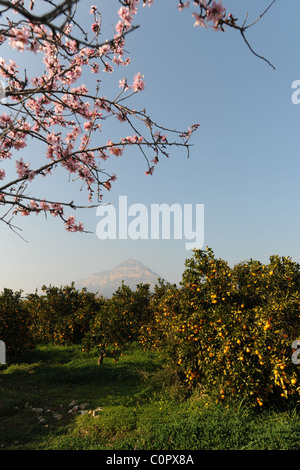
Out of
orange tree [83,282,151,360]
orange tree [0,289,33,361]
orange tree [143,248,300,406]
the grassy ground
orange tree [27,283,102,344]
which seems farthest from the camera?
orange tree [27,283,102,344]

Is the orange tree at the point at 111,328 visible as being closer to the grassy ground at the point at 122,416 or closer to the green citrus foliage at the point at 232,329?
the green citrus foliage at the point at 232,329

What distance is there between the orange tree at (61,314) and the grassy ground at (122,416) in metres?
4.58

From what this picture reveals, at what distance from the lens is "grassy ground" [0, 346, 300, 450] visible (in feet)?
16.0

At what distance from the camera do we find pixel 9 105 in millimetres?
4355

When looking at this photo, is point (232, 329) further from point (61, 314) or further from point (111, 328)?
point (61, 314)

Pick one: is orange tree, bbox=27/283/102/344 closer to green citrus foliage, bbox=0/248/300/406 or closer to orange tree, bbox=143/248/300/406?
green citrus foliage, bbox=0/248/300/406

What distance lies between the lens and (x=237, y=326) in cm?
637

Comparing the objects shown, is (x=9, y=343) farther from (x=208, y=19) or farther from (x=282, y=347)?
(x=208, y=19)

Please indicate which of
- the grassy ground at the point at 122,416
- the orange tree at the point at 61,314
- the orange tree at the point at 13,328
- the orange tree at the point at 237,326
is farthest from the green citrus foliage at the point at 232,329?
the orange tree at the point at 61,314

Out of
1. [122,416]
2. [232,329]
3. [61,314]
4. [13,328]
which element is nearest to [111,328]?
[13,328]

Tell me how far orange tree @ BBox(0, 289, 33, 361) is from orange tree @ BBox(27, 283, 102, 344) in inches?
123

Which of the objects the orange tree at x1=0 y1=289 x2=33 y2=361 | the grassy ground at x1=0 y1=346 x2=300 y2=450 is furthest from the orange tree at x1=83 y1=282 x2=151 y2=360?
the orange tree at x1=0 y1=289 x2=33 y2=361

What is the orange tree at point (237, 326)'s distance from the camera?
19.0 ft

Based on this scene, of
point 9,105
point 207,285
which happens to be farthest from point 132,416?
point 9,105
